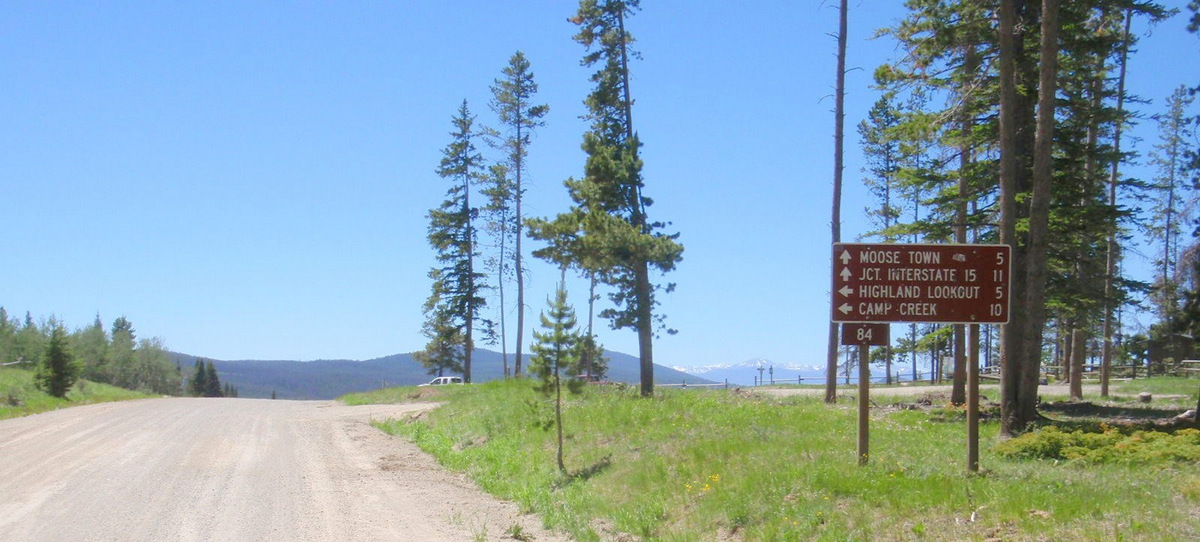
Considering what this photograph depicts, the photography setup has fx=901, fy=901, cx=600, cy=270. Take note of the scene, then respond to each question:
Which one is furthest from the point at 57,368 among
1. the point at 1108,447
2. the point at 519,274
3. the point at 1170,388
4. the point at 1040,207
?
the point at 1170,388

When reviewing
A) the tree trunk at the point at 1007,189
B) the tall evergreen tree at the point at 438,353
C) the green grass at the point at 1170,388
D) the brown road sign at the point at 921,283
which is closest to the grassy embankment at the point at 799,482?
the tree trunk at the point at 1007,189

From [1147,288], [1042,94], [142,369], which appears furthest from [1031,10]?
[142,369]

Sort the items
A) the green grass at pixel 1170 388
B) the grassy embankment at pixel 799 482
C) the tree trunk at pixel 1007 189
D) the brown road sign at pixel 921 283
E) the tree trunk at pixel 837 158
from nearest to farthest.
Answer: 1. the grassy embankment at pixel 799 482
2. the brown road sign at pixel 921 283
3. the tree trunk at pixel 1007 189
4. the tree trunk at pixel 837 158
5. the green grass at pixel 1170 388

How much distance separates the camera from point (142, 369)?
10944cm

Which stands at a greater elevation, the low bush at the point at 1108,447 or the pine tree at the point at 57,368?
the low bush at the point at 1108,447

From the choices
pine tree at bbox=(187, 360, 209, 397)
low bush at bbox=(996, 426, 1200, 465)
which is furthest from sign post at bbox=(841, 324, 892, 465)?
pine tree at bbox=(187, 360, 209, 397)

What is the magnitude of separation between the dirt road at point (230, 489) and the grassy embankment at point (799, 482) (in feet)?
3.88

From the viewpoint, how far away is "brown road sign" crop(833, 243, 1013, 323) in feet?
35.6

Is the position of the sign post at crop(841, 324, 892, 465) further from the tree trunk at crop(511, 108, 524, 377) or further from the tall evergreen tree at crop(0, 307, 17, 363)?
the tall evergreen tree at crop(0, 307, 17, 363)

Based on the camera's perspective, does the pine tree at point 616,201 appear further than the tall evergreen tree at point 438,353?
No

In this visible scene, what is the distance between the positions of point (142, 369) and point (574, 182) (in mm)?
97145

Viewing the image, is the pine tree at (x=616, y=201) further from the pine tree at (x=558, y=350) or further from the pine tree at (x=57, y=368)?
the pine tree at (x=57, y=368)

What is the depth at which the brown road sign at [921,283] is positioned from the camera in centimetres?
1084

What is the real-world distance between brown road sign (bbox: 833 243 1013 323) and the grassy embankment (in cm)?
182
